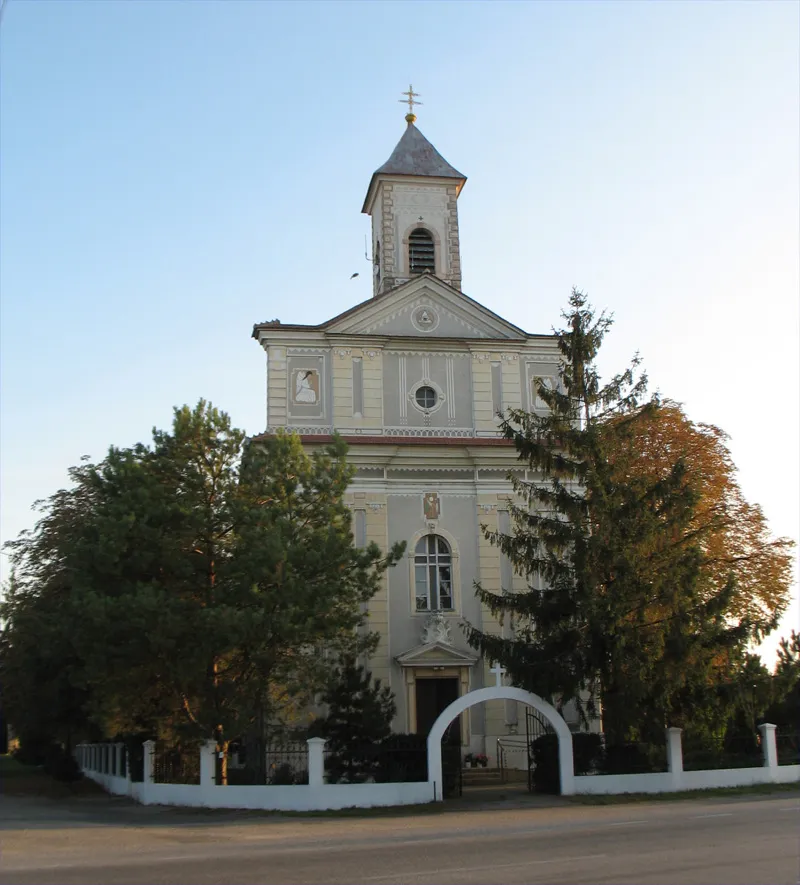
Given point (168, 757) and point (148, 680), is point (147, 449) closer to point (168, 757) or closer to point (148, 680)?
point (148, 680)

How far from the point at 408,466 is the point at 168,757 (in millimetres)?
10226

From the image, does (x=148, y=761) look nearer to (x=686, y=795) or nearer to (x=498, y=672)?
(x=498, y=672)

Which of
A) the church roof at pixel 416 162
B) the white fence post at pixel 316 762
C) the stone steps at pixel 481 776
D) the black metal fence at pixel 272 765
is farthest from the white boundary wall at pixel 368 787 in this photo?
the church roof at pixel 416 162

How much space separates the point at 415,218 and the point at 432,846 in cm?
2344

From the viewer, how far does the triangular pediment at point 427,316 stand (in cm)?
3031

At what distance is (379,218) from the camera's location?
3441cm

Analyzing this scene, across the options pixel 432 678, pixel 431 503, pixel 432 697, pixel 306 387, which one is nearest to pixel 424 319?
pixel 306 387

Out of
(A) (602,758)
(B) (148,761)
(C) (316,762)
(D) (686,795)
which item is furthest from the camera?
(B) (148,761)

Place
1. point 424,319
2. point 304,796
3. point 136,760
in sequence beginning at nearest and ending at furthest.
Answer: point 304,796, point 136,760, point 424,319

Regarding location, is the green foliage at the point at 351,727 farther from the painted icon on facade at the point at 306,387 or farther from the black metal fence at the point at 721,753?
the painted icon on facade at the point at 306,387

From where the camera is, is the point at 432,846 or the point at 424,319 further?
the point at 424,319

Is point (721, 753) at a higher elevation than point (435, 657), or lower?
lower

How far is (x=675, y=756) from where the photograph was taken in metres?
21.5

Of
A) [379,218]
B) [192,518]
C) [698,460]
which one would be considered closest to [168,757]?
[192,518]
